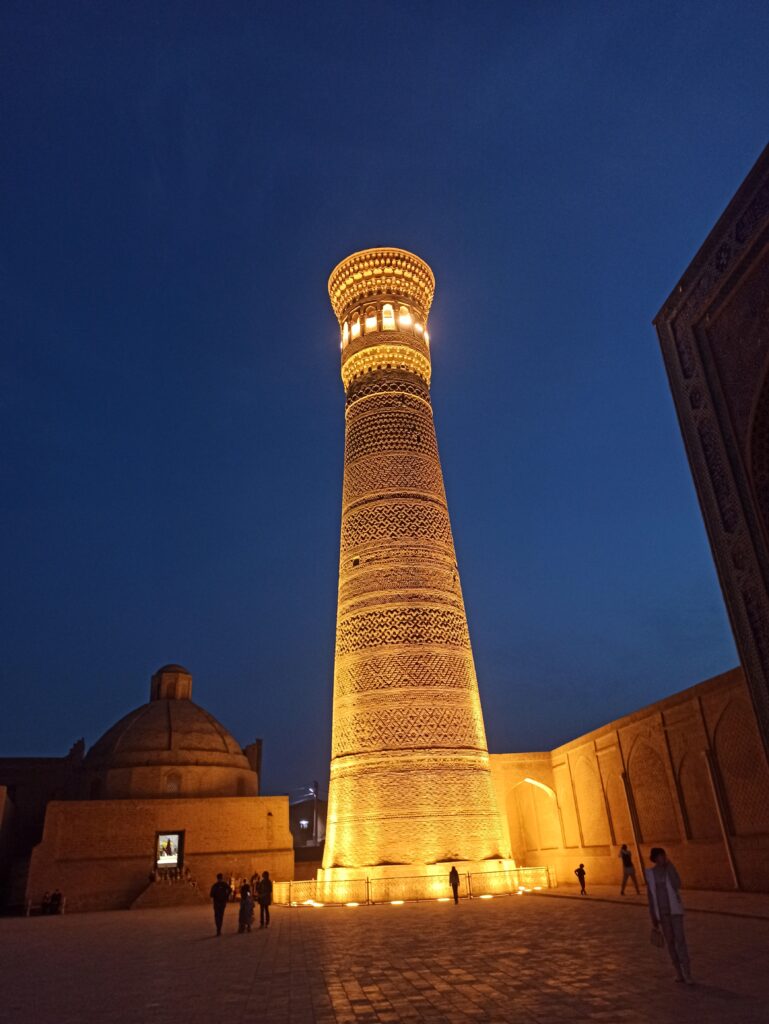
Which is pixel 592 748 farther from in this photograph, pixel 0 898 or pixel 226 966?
pixel 0 898

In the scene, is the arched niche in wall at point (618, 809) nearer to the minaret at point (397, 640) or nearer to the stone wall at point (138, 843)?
the minaret at point (397, 640)

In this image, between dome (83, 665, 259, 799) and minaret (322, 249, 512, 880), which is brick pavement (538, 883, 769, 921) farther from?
dome (83, 665, 259, 799)

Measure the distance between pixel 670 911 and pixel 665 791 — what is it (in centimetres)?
890

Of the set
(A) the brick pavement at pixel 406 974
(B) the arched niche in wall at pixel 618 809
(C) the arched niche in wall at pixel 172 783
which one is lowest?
(A) the brick pavement at pixel 406 974

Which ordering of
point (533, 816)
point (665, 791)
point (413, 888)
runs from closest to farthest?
point (413, 888) → point (665, 791) → point (533, 816)

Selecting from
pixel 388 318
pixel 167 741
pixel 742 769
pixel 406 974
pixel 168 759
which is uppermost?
pixel 388 318

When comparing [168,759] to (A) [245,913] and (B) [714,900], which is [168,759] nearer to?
(A) [245,913]

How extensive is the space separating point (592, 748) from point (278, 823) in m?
8.00

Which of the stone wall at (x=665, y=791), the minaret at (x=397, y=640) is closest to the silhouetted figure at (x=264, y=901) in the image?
the minaret at (x=397, y=640)

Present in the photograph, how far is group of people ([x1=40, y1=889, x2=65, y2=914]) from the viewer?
15.5m

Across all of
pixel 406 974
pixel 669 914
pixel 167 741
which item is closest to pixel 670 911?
pixel 669 914

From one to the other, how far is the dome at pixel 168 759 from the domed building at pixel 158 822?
0.03m

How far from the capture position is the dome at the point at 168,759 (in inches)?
742

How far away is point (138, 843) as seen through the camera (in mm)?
16766
